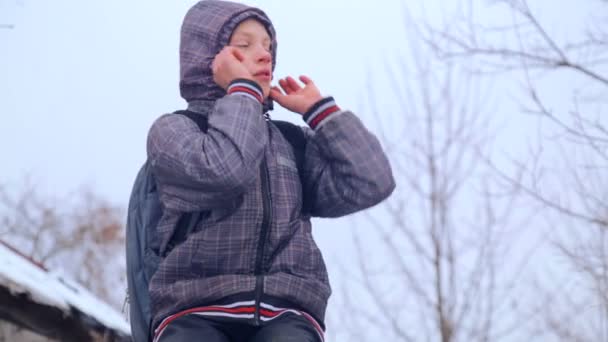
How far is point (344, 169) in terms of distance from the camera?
2.09 meters

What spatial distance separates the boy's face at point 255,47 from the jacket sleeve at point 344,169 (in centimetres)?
17

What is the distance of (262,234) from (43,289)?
8.56 ft

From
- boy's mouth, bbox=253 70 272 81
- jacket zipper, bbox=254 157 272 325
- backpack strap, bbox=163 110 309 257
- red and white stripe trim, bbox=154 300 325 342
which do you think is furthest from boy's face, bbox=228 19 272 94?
red and white stripe trim, bbox=154 300 325 342

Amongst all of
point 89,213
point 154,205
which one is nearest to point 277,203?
→ point 154,205

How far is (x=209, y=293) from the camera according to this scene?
1809 mm

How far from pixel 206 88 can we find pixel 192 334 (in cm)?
80

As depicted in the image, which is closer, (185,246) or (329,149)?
(185,246)

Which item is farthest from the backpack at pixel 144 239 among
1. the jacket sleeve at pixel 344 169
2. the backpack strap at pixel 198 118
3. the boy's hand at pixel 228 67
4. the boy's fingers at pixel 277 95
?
the jacket sleeve at pixel 344 169

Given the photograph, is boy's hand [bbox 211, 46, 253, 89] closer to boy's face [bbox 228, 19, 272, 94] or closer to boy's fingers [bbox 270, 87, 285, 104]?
boy's face [bbox 228, 19, 272, 94]

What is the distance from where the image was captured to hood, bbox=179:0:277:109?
87.7 inches

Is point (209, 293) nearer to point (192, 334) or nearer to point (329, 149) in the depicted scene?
point (192, 334)

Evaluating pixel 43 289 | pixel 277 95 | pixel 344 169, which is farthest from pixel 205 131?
pixel 43 289

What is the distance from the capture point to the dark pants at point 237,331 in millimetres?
1739

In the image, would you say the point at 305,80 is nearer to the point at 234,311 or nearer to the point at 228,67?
the point at 228,67
